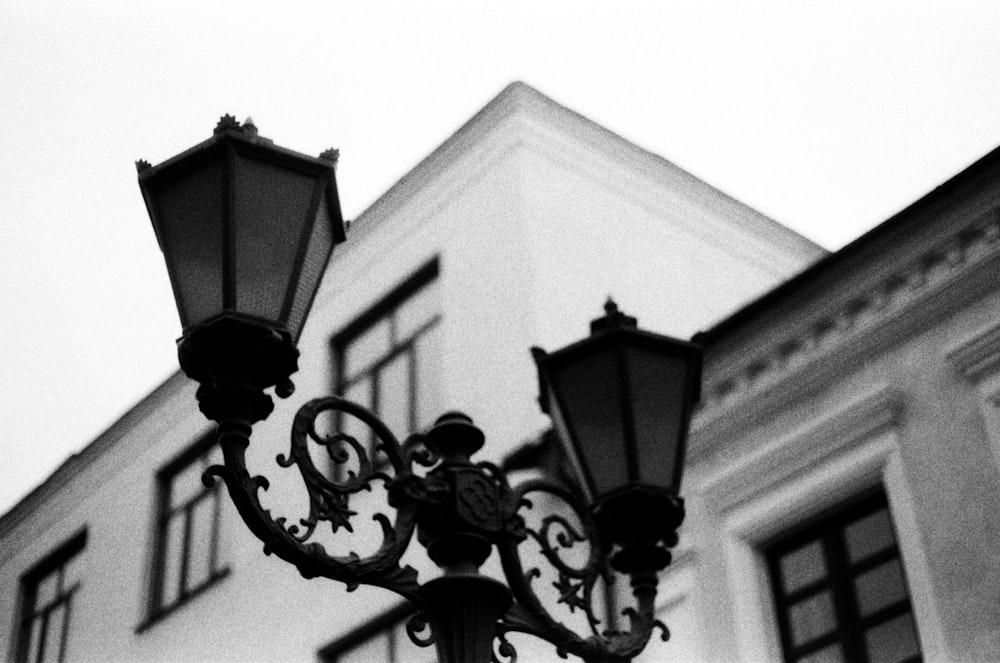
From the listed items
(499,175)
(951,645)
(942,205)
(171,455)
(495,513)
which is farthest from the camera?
(171,455)

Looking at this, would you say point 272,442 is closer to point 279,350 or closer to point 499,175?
point 499,175

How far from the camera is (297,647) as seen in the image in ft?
46.8

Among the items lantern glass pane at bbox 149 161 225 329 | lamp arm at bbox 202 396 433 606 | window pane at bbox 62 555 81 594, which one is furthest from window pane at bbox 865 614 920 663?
window pane at bbox 62 555 81 594

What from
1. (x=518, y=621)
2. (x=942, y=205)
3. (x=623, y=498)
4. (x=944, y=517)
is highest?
(x=942, y=205)

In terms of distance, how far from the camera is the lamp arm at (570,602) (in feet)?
16.7

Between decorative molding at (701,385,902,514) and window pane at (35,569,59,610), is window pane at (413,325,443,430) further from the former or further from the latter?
window pane at (35,569,59,610)

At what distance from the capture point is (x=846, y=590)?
9.67m

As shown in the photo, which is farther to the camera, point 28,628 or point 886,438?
point 28,628

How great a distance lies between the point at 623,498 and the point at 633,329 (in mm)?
605

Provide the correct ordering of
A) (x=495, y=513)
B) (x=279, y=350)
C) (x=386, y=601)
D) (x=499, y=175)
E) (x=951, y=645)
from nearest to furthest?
(x=279, y=350) → (x=495, y=513) → (x=951, y=645) → (x=386, y=601) → (x=499, y=175)

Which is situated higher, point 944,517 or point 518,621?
point 944,517

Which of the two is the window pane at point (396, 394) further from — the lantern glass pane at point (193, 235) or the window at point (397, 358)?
the lantern glass pane at point (193, 235)

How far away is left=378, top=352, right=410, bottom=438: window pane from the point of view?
13992 millimetres

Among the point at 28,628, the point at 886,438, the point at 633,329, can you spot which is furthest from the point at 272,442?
→ the point at 633,329
